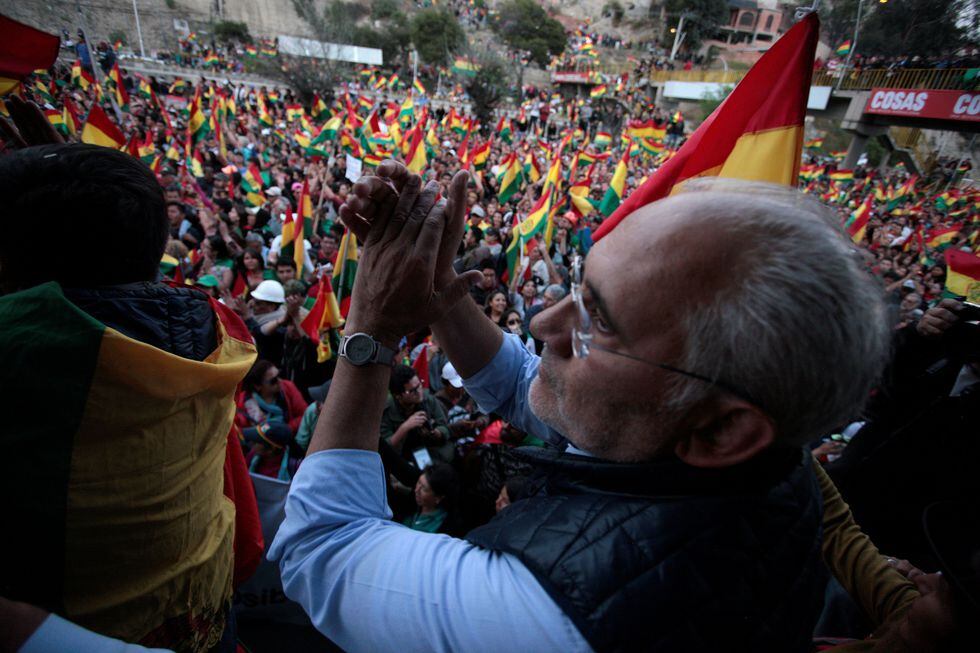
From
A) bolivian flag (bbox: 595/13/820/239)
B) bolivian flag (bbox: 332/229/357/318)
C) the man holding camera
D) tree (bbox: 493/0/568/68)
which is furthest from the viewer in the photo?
tree (bbox: 493/0/568/68)

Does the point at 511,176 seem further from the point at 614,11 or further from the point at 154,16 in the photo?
the point at 614,11

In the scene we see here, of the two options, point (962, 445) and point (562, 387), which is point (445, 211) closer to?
point (562, 387)

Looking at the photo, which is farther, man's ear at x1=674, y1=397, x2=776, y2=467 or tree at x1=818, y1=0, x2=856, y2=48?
tree at x1=818, y1=0, x2=856, y2=48

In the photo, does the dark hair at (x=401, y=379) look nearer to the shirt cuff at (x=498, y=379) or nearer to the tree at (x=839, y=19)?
the shirt cuff at (x=498, y=379)

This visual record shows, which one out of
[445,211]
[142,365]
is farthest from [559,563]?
[142,365]

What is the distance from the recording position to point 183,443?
45.3 inches

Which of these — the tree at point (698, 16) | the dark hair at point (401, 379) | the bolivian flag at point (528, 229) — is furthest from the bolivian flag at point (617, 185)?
the tree at point (698, 16)

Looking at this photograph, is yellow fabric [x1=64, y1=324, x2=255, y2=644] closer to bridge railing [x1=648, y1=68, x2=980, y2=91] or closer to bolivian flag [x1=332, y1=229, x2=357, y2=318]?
bolivian flag [x1=332, y1=229, x2=357, y2=318]

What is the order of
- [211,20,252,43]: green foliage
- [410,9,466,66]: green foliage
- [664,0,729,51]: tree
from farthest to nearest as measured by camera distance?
[664,0,729,51]: tree → [410,9,466,66]: green foliage → [211,20,252,43]: green foliage

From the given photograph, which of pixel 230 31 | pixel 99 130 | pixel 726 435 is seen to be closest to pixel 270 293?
pixel 99 130

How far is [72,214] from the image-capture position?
1008 mm

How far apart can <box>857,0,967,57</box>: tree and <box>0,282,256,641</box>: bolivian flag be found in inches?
943

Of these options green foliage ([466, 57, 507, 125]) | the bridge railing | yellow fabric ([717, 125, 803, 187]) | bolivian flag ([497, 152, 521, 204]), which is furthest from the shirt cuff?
green foliage ([466, 57, 507, 125])

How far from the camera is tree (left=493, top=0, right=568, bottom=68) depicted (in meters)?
52.6
